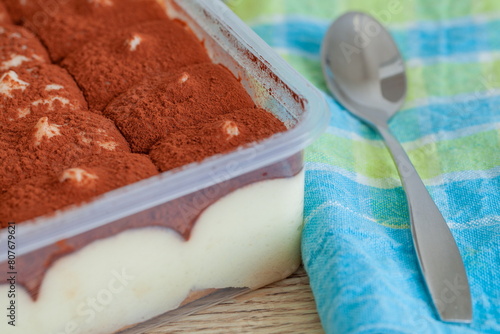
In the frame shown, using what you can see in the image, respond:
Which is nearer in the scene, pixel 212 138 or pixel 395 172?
pixel 212 138

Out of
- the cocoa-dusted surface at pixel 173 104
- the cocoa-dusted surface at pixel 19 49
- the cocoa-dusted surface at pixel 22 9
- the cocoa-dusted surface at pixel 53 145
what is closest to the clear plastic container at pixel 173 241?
the cocoa-dusted surface at pixel 173 104

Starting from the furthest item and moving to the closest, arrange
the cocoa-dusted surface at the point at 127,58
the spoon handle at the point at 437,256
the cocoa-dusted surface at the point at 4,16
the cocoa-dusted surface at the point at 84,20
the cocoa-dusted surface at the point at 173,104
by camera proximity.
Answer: the cocoa-dusted surface at the point at 4,16 < the cocoa-dusted surface at the point at 84,20 < the cocoa-dusted surface at the point at 127,58 < the cocoa-dusted surface at the point at 173,104 < the spoon handle at the point at 437,256

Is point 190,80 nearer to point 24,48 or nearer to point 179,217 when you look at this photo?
point 179,217

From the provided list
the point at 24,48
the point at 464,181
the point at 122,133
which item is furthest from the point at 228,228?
the point at 24,48

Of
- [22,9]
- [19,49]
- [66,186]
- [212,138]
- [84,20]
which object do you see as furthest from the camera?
[22,9]

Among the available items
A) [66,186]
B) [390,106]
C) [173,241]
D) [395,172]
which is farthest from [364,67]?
[66,186]

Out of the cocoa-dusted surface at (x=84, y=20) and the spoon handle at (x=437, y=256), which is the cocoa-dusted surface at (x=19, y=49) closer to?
the cocoa-dusted surface at (x=84, y=20)

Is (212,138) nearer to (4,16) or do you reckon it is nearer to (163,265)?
(163,265)
